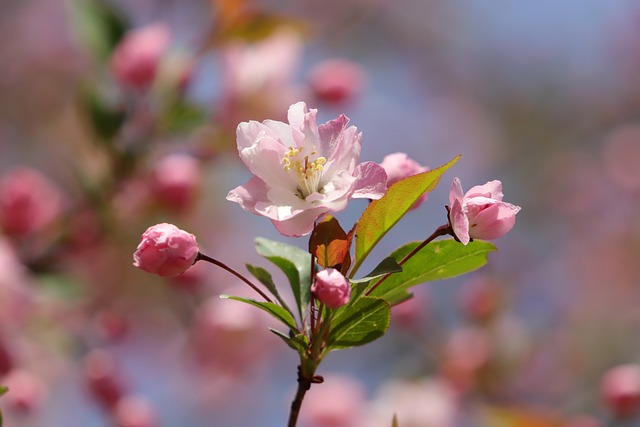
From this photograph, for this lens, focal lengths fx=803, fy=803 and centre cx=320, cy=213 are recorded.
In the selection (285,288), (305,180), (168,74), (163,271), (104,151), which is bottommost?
(163,271)

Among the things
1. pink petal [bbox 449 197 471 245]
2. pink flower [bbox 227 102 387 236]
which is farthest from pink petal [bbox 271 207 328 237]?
pink petal [bbox 449 197 471 245]

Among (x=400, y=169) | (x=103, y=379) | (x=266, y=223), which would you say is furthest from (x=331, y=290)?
(x=266, y=223)

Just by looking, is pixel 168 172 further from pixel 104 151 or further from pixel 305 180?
pixel 305 180

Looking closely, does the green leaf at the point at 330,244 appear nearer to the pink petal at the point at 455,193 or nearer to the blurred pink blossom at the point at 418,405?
the pink petal at the point at 455,193

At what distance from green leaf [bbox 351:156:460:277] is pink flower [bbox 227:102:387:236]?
0.02 metres

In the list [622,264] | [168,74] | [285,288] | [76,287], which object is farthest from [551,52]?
[76,287]

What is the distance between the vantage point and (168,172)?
1715 mm

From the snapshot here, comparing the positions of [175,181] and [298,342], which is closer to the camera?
[298,342]

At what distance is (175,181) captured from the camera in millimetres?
1706

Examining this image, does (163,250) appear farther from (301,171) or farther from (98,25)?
(98,25)

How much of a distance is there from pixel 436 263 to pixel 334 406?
1397mm

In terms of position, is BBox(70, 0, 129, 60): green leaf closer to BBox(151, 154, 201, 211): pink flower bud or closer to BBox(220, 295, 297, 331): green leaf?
BBox(151, 154, 201, 211): pink flower bud

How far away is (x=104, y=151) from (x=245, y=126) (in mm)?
1015

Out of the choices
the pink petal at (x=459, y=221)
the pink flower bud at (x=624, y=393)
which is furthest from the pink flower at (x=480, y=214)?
the pink flower bud at (x=624, y=393)
